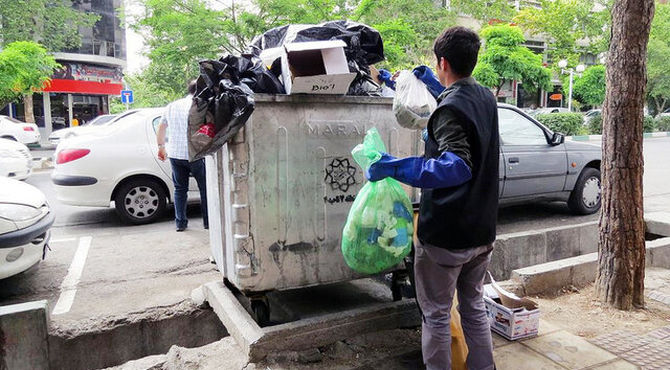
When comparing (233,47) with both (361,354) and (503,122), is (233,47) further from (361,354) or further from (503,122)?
(361,354)

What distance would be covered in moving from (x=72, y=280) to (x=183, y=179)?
6.35 ft

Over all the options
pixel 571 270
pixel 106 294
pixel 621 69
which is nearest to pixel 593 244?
pixel 571 270

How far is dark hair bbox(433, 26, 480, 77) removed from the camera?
7.72ft

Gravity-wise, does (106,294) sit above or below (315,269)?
below

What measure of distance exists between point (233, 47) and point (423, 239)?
13.0 m

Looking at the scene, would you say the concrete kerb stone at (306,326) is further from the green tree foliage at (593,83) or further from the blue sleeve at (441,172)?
the green tree foliage at (593,83)

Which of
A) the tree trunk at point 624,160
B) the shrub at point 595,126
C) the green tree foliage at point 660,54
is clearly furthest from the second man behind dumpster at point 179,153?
the green tree foliage at point 660,54

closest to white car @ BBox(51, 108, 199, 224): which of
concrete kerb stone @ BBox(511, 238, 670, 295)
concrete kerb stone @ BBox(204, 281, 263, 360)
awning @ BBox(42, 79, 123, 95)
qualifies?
concrete kerb stone @ BBox(204, 281, 263, 360)

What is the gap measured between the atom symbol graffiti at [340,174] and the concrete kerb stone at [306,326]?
834 mm

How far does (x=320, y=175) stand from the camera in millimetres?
3217

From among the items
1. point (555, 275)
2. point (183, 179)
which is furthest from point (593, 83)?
point (183, 179)

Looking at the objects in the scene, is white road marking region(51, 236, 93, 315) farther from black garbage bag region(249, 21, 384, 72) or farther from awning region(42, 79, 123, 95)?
awning region(42, 79, 123, 95)

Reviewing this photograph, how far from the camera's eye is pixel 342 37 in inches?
132

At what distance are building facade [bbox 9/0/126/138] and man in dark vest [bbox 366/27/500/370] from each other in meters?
32.3
